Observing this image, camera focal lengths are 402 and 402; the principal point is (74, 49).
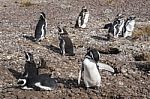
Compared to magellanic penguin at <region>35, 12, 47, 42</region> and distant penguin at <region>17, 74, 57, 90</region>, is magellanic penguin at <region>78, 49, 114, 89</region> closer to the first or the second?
distant penguin at <region>17, 74, 57, 90</region>

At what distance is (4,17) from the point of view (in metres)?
17.2

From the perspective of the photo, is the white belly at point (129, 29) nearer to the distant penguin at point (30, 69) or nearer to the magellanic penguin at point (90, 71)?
the magellanic penguin at point (90, 71)

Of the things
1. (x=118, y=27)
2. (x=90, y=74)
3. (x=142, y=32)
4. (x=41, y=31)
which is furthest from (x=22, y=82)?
(x=142, y=32)

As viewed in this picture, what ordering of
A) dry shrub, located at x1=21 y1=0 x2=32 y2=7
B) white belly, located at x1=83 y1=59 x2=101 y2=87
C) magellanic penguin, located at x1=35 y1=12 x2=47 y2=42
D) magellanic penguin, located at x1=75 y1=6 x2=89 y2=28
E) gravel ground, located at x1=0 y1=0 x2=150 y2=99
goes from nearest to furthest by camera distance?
white belly, located at x1=83 y1=59 x2=101 y2=87
gravel ground, located at x1=0 y1=0 x2=150 y2=99
magellanic penguin, located at x1=35 y1=12 x2=47 y2=42
magellanic penguin, located at x1=75 y1=6 x2=89 y2=28
dry shrub, located at x1=21 y1=0 x2=32 y2=7

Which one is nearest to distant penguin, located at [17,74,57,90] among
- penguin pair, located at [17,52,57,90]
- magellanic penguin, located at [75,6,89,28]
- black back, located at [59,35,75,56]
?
penguin pair, located at [17,52,57,90]

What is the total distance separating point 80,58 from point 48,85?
2.54 m

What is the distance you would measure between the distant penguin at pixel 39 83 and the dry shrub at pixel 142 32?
18.5ft

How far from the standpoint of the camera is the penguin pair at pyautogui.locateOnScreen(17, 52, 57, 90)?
26.8 ft

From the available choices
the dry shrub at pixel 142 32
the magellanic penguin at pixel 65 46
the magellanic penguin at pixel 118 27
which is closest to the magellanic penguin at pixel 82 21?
the magellanic penguin at pixel 118 27

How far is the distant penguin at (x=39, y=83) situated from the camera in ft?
26.7

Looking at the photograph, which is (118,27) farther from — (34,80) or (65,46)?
(34,80)

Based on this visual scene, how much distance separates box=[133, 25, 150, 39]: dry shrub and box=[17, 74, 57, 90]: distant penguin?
18.5 ft

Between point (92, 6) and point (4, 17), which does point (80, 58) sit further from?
point (92, 6)

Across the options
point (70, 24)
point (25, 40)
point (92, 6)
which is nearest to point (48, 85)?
point (25, 40)
